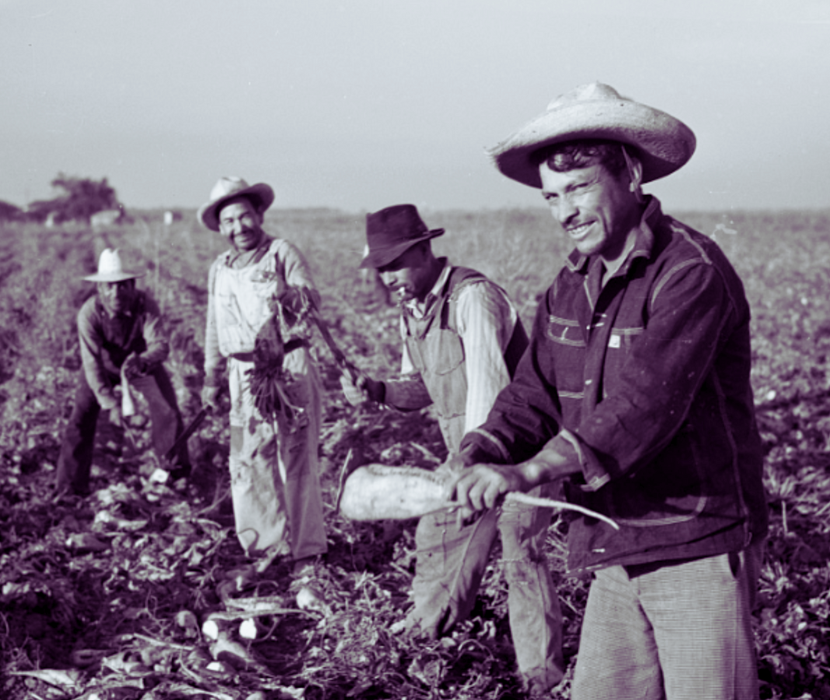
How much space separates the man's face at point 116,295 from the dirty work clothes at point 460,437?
2817 millimetres

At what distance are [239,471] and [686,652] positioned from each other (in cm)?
290

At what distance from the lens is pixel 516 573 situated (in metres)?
2.94

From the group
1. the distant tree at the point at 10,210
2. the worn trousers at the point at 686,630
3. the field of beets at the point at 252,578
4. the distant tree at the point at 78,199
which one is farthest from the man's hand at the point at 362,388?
the distant tree at the point at 78,199

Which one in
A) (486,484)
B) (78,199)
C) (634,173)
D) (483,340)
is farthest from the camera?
(78,199)

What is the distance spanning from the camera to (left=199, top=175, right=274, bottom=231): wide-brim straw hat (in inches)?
173

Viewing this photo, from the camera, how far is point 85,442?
17.9 ft

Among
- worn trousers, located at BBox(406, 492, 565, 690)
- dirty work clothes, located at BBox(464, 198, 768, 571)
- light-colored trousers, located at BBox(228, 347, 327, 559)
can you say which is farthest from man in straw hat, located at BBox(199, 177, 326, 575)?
dirty work clothes, located at BBox(464, 198, 768, 571)

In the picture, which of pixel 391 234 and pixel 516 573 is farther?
pixel 391 234

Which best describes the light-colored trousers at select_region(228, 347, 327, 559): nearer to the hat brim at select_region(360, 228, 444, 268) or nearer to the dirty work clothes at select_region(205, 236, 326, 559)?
the dirty work clothes at select_region(205, 236, 326, 559)

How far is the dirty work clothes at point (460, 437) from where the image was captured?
9.36 ft

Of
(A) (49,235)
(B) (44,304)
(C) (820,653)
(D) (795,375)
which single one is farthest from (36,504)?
(A) (49,235)

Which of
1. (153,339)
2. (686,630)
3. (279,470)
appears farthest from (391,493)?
(153,339)

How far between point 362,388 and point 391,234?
576 millimetres

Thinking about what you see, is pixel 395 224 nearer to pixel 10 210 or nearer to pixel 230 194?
pixel 230 194
